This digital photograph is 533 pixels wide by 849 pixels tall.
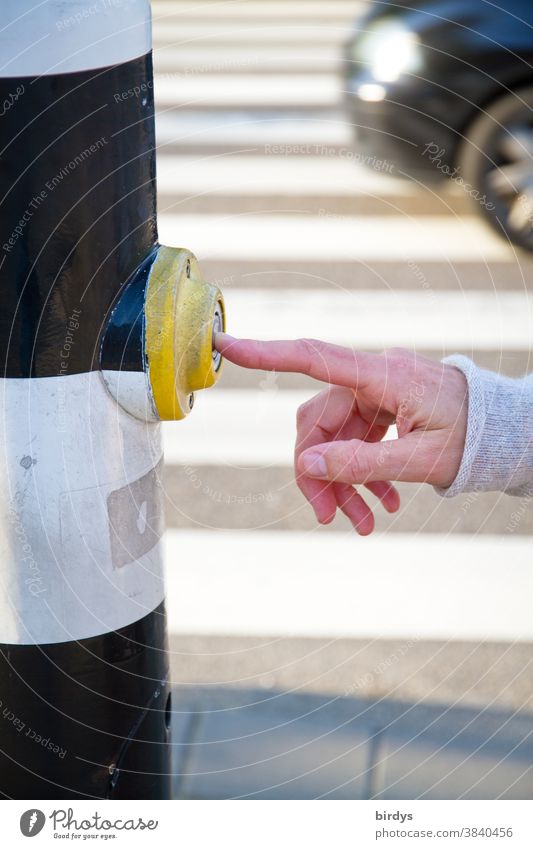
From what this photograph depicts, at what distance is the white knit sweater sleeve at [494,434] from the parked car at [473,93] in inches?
159

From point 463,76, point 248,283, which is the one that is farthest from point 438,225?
point 248,283

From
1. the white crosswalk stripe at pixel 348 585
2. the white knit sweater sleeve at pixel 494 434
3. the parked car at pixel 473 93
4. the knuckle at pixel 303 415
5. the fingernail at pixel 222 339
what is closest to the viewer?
the fingernail at pixel 222 339

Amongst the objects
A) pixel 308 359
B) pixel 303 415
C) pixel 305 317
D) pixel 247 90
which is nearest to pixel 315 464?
pixel 308 359

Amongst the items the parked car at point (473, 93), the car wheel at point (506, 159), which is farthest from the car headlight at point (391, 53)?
the car wheel at point (506, 159)

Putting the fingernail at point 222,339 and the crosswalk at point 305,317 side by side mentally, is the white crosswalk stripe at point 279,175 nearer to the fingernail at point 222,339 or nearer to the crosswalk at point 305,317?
the crosswalk at point 305,317

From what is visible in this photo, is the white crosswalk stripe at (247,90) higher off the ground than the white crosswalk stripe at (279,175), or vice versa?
the white crosswalk stripe at (247,90)

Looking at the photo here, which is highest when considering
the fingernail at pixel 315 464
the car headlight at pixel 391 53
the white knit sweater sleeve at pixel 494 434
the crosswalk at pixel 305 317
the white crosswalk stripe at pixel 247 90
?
the white crosswalk stripe at pixel 247 90

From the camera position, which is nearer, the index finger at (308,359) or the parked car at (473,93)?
the index finger at (308,359)

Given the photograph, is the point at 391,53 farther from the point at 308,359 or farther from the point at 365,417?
the point at 308,359

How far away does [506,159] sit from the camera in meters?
5.86

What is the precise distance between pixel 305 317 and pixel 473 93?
66.4 inches

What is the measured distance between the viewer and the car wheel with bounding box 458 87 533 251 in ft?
19.1

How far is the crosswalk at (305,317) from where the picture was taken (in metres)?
3.49
